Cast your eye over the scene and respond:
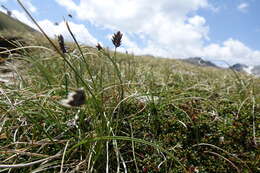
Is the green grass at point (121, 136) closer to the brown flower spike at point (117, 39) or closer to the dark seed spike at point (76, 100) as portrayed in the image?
the brown flower spike at point (117, 39)

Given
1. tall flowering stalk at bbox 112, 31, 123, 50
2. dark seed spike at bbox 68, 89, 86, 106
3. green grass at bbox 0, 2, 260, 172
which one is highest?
tall flowering stalk at bbox 112, 31, 123, 50

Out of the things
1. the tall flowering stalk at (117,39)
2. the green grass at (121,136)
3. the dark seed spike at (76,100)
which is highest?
the tall flowering stalk at (117,39)

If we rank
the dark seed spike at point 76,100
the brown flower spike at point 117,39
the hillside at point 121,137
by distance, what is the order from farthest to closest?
the brown flower spike at point 117,39 → the hillside at point 121,137 → the dark seed spike at point 76,100

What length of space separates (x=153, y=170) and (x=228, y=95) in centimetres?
178

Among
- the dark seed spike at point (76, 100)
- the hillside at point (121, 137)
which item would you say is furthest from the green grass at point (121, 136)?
the dark seed spike at point (76, 100)

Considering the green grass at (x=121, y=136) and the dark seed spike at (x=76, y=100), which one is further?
the green grass at (x=121, y=136)

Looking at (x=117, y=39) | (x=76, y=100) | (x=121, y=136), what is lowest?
(x=121, y=136)

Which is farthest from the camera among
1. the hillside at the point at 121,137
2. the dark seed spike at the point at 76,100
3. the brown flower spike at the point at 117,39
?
the brown flower spike at the point at 117,39

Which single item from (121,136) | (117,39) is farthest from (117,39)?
(121,136)

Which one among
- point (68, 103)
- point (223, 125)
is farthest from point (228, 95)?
point (68, 103)

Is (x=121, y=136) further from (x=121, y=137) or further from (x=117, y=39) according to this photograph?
(x=117, y=39)

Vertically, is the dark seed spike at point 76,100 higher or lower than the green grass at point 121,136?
higher

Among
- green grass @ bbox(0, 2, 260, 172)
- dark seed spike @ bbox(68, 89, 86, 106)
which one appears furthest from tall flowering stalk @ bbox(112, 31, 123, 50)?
dark seed spike @ bbox(68, 89, 86, 106)

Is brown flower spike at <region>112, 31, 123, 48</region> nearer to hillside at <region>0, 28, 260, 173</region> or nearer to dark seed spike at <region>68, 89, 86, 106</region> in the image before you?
hillside at <region>0, 28, 260, 173</region>
